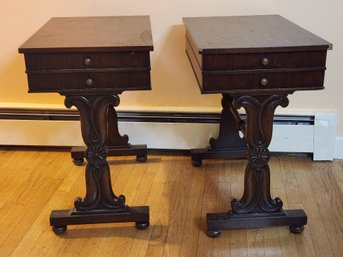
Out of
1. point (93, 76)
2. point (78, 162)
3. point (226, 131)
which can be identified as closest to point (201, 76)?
point (93, 76)

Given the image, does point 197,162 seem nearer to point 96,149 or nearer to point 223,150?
point 223,150

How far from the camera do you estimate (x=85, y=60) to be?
1518mm

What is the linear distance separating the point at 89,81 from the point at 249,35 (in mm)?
569

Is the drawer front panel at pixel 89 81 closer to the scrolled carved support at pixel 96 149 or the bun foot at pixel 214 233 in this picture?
the scrolled carved support at pixel 96 149

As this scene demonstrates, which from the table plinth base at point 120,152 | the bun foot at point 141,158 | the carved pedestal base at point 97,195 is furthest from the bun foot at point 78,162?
the carved pedestal base at point 97,195

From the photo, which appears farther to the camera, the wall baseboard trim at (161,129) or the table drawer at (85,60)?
the wall baseboard trim at (161,129)

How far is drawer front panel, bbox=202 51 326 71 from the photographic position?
1.47 metres

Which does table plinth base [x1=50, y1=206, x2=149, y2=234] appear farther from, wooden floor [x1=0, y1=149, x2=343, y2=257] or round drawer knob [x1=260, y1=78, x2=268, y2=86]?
round drawer knob [x1=260, y1=78, x2=268, y2=86]

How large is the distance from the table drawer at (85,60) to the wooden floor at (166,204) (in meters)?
0.65

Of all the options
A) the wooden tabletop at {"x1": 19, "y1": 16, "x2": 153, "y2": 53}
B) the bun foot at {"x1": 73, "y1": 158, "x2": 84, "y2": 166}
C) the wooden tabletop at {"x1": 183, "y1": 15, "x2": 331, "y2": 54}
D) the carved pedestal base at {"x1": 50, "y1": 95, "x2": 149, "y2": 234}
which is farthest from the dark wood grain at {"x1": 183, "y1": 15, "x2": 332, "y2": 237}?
the bun foot at {"x1": 73, "y1": 158, "x2": 84, "y2": 166}

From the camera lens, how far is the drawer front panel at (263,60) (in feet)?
4.84

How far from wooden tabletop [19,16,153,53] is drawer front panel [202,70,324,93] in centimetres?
23

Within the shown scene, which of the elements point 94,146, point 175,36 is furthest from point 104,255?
point 175,36

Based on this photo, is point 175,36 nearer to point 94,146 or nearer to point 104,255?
point 94,146
